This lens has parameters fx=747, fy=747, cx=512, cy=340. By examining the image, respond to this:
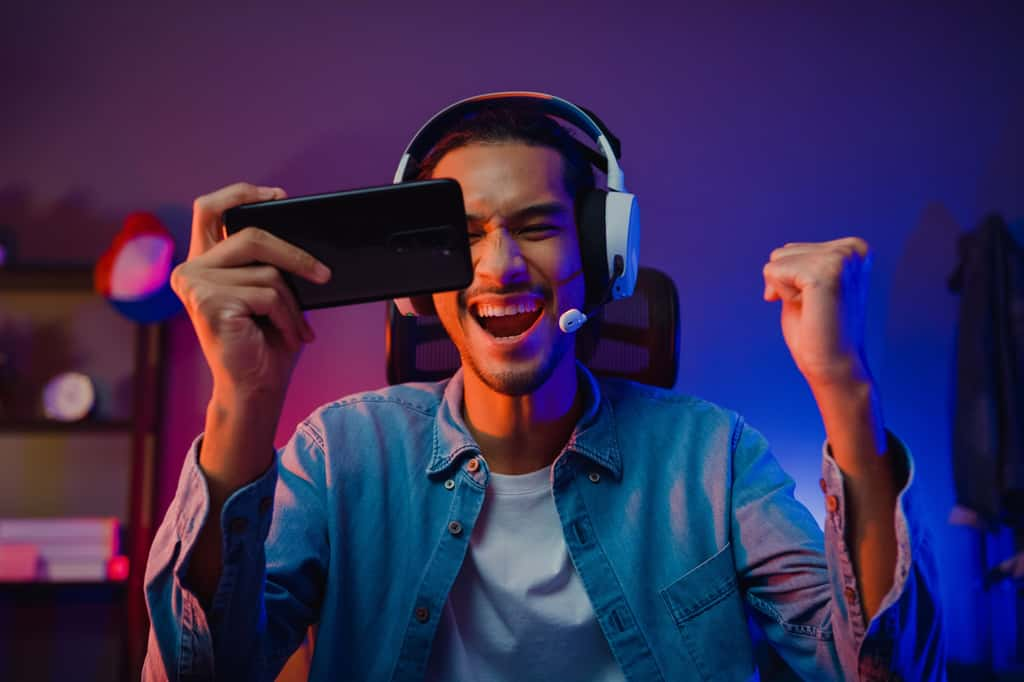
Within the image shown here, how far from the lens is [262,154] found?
2604 millimetres

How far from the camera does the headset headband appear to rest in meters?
1.08

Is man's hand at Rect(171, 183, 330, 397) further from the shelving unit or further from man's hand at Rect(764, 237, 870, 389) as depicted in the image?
the shelving unit

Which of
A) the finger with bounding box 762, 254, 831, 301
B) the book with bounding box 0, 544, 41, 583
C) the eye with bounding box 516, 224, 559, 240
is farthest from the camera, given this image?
the book with bounding box 0, 544, 41, 583

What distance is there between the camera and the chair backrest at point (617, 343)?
1.40m

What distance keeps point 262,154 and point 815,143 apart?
1.93m

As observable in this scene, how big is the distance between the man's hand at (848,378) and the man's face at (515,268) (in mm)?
370

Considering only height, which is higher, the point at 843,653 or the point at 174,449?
the point at 843,653

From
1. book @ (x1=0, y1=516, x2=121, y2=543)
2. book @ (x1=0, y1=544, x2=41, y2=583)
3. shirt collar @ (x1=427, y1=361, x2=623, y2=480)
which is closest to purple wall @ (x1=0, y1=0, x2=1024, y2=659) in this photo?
book @ (x1=0, y1=516, x2=121, y2=543)

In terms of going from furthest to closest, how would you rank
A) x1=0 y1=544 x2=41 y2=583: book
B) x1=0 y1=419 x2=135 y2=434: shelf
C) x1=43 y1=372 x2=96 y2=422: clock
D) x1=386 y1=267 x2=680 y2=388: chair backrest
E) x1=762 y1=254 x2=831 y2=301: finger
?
x1=43 y1=372 x2=96 y2=422: clock, x1=0 y1=419 x2=135 y2=434: shelf, x1=0 y1=544 x2=41 y2=583: book, x1=386 y1=267 x2=680 y2=388: chair backrest, x1=762 y1=254 x2=831 y2=301: finger

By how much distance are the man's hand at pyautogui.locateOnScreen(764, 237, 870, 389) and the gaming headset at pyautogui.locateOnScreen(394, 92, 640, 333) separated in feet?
1.07

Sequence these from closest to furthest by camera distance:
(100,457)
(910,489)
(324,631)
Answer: (910,489) < (324,631) < (100,457)

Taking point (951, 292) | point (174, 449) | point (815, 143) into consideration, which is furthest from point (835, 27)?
point (174, 449)

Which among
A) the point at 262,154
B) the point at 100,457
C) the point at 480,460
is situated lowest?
the point at 100,457

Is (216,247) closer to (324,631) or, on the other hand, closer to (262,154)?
(324,631)
